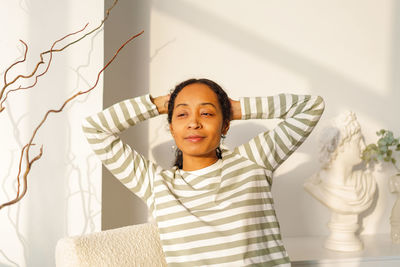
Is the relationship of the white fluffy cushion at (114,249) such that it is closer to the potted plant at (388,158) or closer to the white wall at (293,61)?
the white wall at (293,61)

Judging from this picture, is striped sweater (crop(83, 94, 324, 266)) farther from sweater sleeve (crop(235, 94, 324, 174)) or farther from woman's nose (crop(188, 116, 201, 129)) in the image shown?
woman's nose (crop(188, 116, 201, 129))

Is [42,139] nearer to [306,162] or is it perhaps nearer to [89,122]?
[89,122]

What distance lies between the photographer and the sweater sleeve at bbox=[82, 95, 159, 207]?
4.18ft

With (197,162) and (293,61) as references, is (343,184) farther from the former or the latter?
(197,162)

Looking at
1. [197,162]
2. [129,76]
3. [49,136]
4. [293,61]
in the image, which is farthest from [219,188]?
[293,61]

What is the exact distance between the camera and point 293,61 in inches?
78.4

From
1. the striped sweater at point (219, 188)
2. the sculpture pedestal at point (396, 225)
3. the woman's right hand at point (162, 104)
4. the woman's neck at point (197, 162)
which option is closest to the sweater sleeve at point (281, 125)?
the striped sweater at point (219, 188)

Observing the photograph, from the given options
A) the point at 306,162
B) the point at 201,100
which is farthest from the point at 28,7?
the point at 306,162

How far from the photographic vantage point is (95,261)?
101cm

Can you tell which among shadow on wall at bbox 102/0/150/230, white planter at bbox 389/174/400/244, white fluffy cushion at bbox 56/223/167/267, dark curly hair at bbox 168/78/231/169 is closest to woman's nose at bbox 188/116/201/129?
dark curly hair at bbox 168/78/231/169

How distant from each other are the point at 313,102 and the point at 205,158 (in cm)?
39

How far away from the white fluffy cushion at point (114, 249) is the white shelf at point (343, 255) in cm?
59

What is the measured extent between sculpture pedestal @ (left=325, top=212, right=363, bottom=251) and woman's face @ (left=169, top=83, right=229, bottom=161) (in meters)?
0.79

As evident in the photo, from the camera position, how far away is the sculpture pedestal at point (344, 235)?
1657 millimetres
